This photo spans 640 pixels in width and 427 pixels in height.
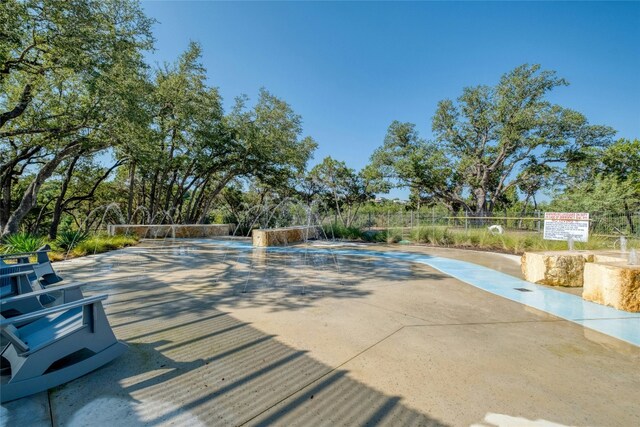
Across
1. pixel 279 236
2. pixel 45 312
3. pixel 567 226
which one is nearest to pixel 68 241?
pixel 279 236

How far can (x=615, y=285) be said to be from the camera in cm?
437

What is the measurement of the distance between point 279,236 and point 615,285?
36.7 ft

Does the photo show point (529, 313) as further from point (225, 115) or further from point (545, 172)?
point (545, 172)

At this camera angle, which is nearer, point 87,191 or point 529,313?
point 529,313

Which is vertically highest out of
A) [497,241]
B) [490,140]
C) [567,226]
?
[490,140]

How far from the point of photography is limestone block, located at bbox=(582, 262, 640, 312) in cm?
424

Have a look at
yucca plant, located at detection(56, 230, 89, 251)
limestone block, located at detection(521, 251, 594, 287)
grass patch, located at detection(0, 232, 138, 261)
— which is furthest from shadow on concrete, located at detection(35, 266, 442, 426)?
yucca plant, located at detection(56, 230, 89, 251)

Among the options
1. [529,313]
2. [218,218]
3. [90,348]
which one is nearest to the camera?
[90,348]

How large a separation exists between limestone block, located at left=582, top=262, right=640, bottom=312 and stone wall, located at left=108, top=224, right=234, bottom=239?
58.5 feet

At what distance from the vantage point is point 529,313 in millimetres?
4172

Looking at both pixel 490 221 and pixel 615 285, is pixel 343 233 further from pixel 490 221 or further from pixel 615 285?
pixel 615 285

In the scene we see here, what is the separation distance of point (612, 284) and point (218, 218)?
1078 inches

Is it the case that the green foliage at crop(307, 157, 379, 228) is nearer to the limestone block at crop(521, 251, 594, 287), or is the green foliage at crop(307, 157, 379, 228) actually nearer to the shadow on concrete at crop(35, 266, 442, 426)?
the limestone block at crop(521, 251, 594, 287)

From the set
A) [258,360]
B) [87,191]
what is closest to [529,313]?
[258,360]
